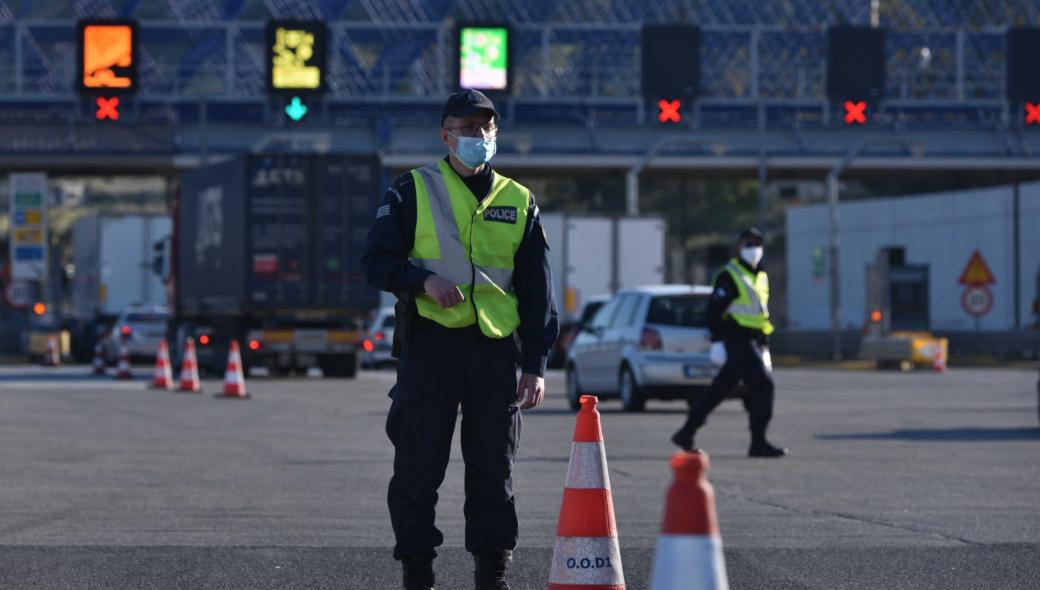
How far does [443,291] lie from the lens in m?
7.35

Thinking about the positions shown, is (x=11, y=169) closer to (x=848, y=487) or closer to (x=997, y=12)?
(x=997, y=12)

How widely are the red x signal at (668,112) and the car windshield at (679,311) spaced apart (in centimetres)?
2143

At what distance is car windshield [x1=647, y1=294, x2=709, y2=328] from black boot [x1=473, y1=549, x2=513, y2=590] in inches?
630

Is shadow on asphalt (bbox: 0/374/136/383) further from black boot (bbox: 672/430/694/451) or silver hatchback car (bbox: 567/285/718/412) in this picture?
black boot (bbox: 672/430/694/451)

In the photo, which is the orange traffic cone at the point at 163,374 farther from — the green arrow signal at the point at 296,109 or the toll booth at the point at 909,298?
the toll booth at the point at 909,298

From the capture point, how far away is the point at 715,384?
16781 mm

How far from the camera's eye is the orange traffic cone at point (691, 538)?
4473mm

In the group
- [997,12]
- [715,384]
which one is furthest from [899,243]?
[715,384]

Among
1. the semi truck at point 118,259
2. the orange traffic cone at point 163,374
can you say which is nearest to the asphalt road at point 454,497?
the orange traffic cone at point 163,374

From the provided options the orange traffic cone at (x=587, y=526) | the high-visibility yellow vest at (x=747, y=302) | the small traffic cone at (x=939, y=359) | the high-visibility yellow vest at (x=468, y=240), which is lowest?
the small traffic cone at (x=939, y=359)

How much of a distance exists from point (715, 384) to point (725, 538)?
6.20 meters

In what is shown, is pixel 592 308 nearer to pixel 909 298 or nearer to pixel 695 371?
pixel 695 371

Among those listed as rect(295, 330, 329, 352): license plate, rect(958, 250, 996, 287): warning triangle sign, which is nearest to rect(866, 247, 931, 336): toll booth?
rect(958, 250, 996, 287): warning triangle sign

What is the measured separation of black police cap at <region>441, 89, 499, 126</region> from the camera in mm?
7559
